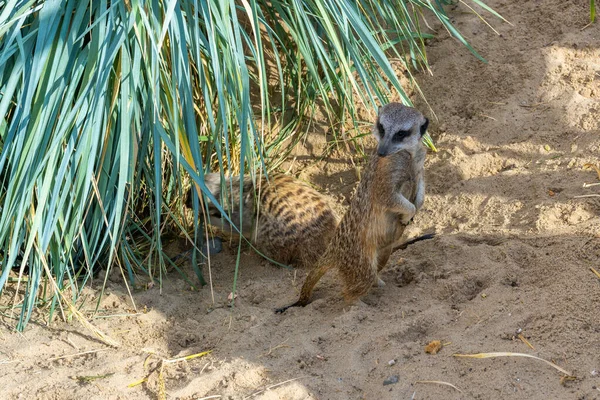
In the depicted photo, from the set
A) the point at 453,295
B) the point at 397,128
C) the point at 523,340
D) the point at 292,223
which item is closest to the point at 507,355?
the point at 523,340

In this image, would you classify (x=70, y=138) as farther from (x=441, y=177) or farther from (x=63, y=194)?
(x=441, y=177)

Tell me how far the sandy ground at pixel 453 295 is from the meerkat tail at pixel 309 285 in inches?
1.7

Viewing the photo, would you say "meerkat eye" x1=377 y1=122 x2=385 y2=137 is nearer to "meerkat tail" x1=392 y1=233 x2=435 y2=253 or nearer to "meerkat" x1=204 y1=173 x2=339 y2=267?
"meerkat tail" x1=392 y1=233 x2=435 y2=253

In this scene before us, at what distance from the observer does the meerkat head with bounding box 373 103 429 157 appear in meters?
2.92

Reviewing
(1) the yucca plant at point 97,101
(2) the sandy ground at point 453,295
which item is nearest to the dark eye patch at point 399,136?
(1) the yucca plant at point 97,101

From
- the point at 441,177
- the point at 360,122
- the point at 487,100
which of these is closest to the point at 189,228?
the point at 360,122

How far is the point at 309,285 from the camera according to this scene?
9.89 ft

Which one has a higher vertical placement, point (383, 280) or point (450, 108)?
point (450, 108)

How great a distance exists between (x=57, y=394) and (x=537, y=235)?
6.10 feet

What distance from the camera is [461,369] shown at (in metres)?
2.29

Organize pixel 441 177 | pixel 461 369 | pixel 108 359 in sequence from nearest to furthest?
pixel 461 369, pixel 108 359, pixel 441 177

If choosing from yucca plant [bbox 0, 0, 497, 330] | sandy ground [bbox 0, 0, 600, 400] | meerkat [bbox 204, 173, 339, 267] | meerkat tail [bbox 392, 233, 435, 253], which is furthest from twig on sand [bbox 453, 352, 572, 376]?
meerkat [bbox 204, 173, 339, 267]

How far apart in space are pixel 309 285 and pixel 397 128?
2.28 ft

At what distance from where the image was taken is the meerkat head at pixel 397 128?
2922 mm
